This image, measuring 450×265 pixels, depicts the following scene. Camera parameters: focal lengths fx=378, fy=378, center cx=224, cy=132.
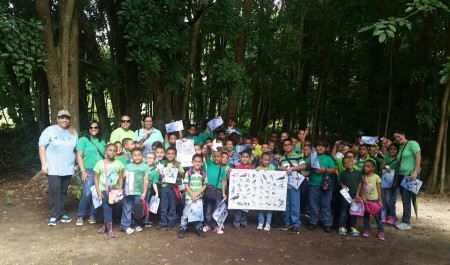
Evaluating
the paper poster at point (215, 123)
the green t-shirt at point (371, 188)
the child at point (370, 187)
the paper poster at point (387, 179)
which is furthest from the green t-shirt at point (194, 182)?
the paper poster at point (387, 179)

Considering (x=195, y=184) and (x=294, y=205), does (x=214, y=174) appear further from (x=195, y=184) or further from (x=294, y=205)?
(x=294, y=205)

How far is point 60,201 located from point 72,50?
3.44m

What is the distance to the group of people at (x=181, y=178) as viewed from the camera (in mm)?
5488

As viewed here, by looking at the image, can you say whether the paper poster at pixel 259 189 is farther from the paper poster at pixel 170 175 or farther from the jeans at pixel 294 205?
the paper poster at pixel 170 175

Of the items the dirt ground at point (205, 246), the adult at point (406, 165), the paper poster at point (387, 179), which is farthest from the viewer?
the paper poster at point (387, 179)

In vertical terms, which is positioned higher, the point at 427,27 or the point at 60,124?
the point at 427,27

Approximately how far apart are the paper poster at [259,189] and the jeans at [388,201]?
1940mm

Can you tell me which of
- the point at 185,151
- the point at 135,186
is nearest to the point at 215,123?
the point at 185,151

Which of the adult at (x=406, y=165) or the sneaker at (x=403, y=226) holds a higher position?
the adult at (x=406, y=165)

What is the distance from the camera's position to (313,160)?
5887 millimetres

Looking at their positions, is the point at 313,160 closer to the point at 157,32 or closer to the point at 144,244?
the point at 144,244

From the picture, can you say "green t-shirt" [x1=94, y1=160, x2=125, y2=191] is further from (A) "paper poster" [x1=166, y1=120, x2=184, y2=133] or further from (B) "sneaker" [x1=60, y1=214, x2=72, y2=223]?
(A) "paper poster" [x1=166, y1=120, x2=184, y2=133]

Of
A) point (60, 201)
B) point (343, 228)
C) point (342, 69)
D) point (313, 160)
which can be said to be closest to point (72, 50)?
point (60, 201)

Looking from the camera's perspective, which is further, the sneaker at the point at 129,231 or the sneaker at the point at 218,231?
the sneaker at the point at 218,231
